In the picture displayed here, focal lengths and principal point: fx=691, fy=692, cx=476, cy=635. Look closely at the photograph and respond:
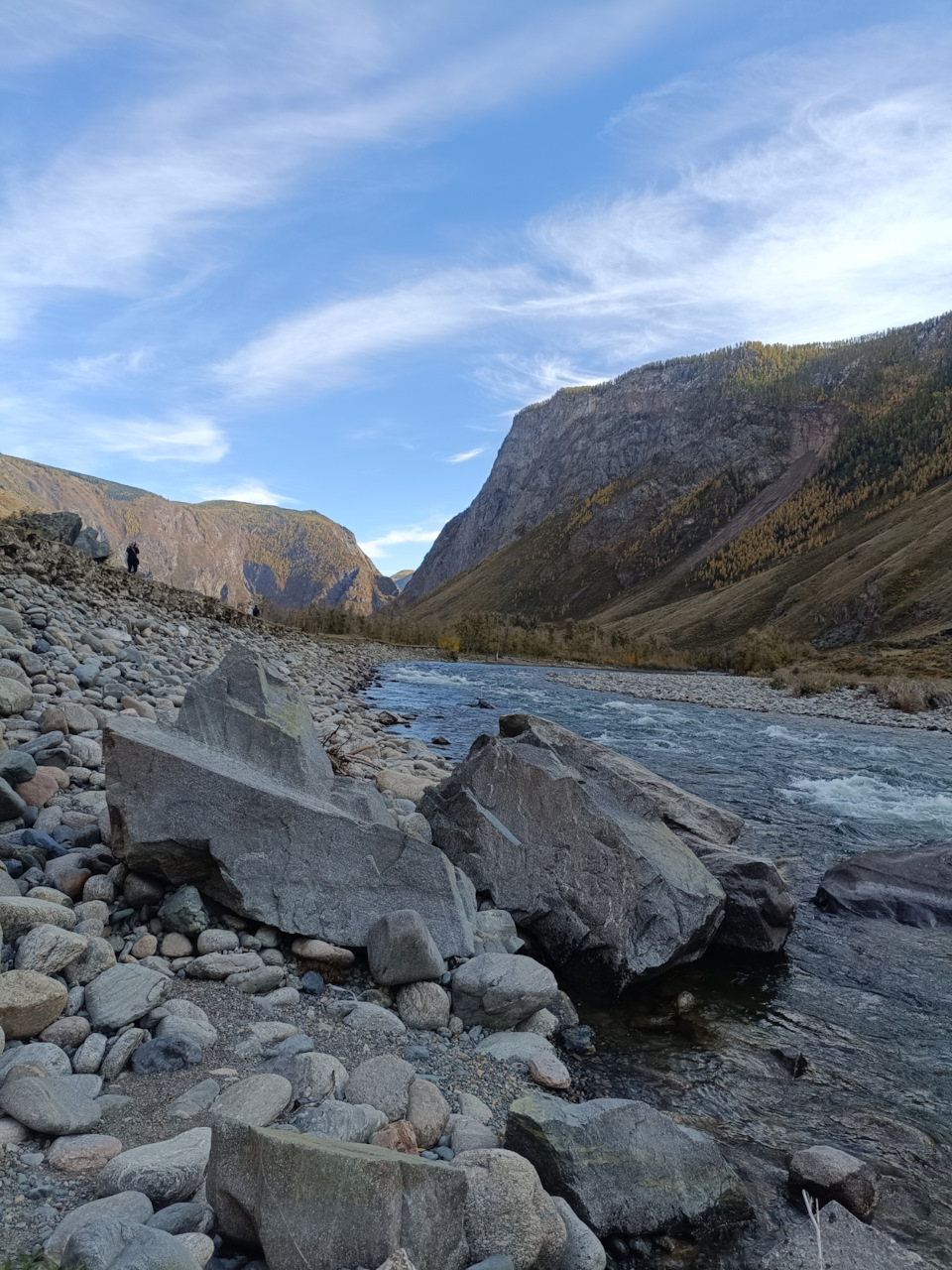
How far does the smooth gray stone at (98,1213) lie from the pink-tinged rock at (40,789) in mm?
4873

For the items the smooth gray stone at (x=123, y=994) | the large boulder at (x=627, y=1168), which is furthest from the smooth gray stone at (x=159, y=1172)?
the large boulder at (x=627, y=1168)

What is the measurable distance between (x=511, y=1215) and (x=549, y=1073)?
201cm

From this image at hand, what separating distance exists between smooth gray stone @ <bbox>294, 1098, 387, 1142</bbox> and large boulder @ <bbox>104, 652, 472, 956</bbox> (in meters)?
2.24

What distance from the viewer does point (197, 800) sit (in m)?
6.14

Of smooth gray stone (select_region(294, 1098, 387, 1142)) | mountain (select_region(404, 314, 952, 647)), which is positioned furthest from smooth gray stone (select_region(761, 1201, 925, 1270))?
mountain (select_region(404, 314, 952, 647))

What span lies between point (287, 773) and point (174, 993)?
2435mm

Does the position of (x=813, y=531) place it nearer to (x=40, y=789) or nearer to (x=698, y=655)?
(x=698, y=655)

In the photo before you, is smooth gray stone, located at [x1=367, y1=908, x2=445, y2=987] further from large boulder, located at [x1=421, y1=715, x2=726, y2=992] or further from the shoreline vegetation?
the shoreline vegetation

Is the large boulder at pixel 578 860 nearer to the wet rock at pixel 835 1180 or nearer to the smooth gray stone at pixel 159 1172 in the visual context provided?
the wet rock at pixel 835 1180

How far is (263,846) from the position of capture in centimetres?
624

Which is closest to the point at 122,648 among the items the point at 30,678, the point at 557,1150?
the point at 30,678

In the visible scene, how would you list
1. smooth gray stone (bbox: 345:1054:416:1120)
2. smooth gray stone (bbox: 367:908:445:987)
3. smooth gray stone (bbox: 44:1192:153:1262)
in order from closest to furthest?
1. smooth gray stone (bbox: 44:1192:153:1262)
2. smooth gray stone (bbox: 345:1054:416:1120)
3. smooth gray stone (bbox: 367:908:445:987)

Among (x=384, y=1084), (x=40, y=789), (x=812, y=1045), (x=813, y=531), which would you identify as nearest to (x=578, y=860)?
(x=812, y=1045)

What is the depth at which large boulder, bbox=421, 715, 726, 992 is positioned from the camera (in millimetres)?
7258
